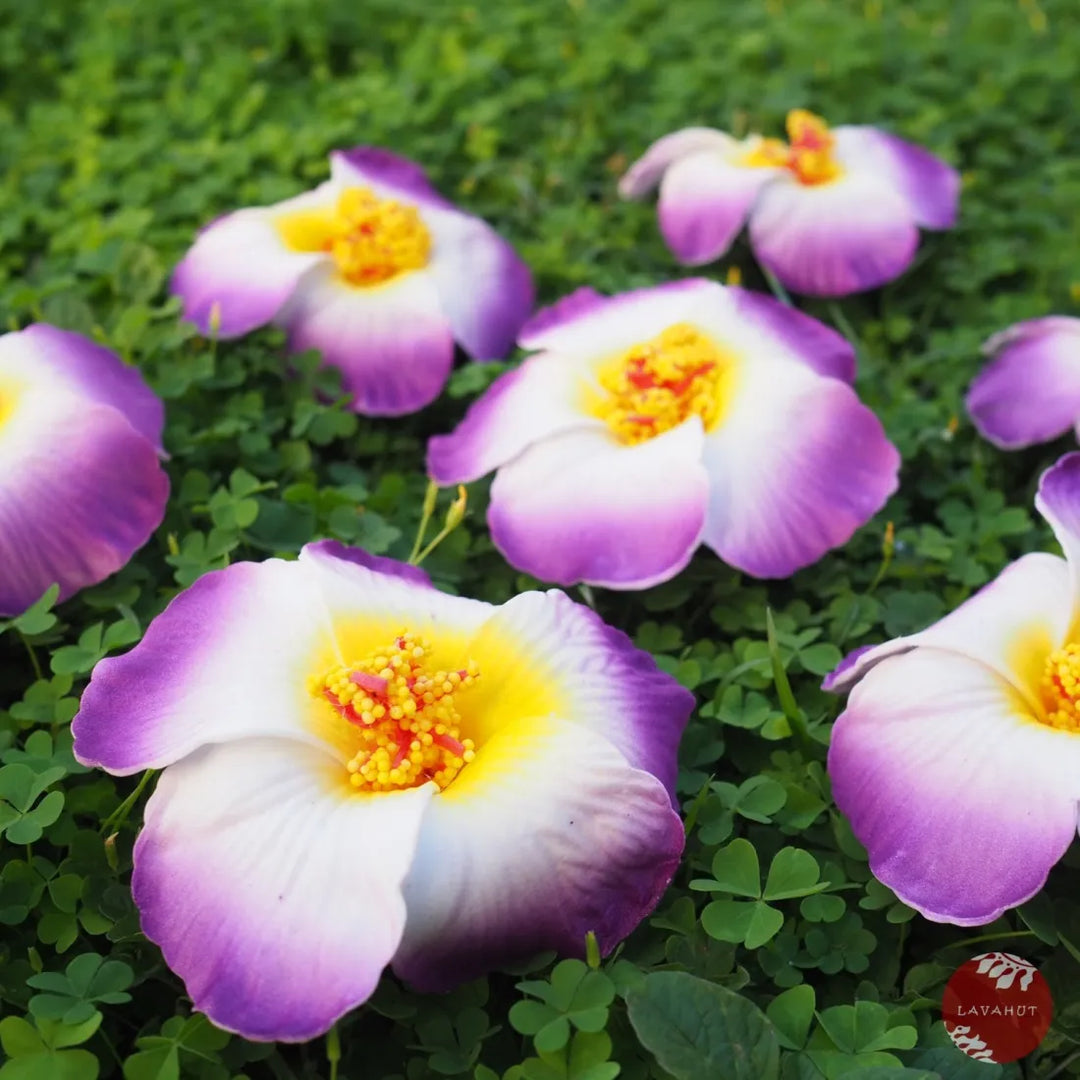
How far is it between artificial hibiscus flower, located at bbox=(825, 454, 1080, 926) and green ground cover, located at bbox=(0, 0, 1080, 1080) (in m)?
0.04

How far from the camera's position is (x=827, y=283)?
1922 mm

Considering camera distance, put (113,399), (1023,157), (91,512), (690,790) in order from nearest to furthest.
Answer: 1. (690,790)
2. (91,512)
3. (113,399)
4. (1023,157)

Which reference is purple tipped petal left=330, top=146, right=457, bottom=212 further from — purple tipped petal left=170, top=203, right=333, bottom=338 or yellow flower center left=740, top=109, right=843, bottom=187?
yellow flower center left=740, top=109, right=843, bottom=187

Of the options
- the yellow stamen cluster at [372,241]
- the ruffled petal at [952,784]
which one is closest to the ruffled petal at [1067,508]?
the ruffled petal at [952,784]

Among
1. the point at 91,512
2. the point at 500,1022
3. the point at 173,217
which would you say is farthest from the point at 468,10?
the point at 500,1022

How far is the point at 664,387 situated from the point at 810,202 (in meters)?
0.57

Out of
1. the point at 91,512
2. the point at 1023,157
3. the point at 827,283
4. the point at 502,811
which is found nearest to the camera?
the point at 502,811

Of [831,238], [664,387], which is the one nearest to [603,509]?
[664,387]

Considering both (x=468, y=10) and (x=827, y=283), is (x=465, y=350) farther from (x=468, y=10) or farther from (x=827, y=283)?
(x=468, y=10)

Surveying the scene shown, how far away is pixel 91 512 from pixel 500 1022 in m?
0.68

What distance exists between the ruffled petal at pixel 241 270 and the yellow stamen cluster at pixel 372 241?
4 cm

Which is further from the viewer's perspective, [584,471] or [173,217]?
[173,217]

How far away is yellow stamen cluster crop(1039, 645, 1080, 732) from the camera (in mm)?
1174

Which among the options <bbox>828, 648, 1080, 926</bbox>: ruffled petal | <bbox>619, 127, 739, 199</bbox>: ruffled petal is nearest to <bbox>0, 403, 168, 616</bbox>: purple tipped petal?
<bbox>828, 648, 1080, 926</bbox>: ruffled petal
